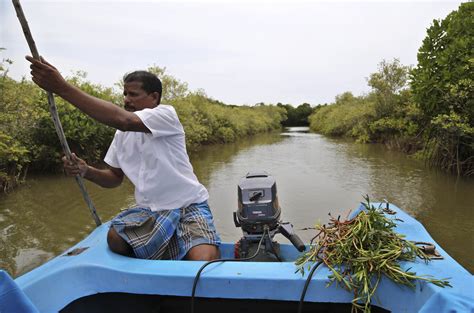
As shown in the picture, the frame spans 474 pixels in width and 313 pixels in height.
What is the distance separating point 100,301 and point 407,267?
154 centimetres

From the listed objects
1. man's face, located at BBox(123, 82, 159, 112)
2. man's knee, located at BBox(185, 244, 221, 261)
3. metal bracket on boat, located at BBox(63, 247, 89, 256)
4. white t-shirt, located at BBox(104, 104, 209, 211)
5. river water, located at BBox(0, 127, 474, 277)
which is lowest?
river water, located at BBox(0, 127, 474, 277)

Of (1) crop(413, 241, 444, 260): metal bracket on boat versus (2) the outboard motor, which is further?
(2) the outboard motor

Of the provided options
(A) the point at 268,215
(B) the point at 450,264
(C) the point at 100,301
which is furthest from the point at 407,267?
(C) the point at 100,301

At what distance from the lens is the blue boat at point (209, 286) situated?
144cm

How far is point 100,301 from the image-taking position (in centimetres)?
206

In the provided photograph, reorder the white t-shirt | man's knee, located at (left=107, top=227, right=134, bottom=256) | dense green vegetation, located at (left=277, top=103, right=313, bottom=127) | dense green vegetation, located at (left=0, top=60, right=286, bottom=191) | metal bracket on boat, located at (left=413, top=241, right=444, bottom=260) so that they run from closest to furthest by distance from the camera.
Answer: metal bracket on boat, located at (left=413, top=241, right=444, bottom=260)
man's knee, located at (left=107, top=227, right=134, bottom=256)
the white t-shirt
dense green vegetation, located at (left=0, top=60, right=286, bottom=191)
dense green vegetation, located at (left=277, top=103, right=313, bottom=127)

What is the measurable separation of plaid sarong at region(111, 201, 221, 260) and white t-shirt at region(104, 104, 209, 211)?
60mm

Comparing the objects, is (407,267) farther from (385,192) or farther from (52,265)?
(385,192)

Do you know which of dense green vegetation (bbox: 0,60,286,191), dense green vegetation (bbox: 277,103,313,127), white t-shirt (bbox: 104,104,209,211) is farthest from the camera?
dense green vegetation (bbox: 277,103,313,127)

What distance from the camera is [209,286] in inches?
67.1

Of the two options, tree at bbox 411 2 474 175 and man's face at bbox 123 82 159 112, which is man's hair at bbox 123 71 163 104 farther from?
tree at bbox 411 2 474 175

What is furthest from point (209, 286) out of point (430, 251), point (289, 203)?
point (289, 203)

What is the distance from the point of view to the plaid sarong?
209 cm

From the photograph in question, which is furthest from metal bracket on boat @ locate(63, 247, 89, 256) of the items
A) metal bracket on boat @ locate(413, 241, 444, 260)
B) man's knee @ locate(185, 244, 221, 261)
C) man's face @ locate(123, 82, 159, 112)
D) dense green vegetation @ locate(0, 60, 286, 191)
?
dense green vegetation @ locate(0, 60, 286, 191)
